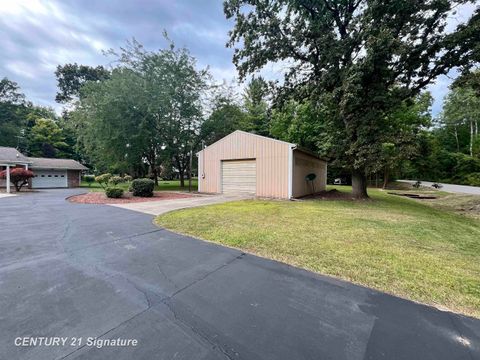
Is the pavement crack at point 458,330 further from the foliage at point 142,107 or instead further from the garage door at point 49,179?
the garage door at point 49,179

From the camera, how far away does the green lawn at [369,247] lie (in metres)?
2.50

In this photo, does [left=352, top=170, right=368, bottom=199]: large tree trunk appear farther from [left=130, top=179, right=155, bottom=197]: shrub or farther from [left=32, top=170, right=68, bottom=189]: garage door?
[left=32, top=170, right=68, bottom=189]: garage door

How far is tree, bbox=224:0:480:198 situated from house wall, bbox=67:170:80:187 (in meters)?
18.9

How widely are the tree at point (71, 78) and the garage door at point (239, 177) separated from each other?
31.6m

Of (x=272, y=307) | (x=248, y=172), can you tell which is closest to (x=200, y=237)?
(x=272, y=307)

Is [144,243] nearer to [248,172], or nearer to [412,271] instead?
[412,271]

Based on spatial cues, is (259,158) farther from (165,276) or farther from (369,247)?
(165,276)

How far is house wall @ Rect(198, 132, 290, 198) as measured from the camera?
10.5 m

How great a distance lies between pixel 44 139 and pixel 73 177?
1092 centimetres

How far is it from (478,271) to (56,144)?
36.3 meters

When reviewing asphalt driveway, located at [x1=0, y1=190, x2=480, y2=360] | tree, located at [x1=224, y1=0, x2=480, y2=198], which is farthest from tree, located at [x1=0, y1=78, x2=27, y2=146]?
asphalt driveway, located at [x1=0, y1=190, x2=480, y2=360]

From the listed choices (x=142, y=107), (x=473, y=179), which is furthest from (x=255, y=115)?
(x=473, y=179)

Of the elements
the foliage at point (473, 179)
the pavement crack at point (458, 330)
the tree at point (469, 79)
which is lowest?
the pavement crack at point (458, 330)

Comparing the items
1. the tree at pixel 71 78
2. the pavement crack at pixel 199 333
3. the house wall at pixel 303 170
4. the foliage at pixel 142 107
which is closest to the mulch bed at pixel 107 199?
the foliage at pixel 142 107
